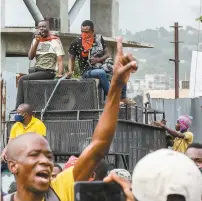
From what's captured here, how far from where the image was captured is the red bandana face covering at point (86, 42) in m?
13.4

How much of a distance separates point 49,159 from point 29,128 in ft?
23.0

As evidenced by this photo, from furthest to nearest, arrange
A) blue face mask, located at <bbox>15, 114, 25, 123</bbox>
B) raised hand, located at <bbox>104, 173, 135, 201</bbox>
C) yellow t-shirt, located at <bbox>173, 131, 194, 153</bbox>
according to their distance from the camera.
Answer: yellow t-shirt, located at <bbox>173, 131, 194, 153</bbox>, blue face mask, located at <bbox>15, 114, 25, 123</bbox>, raised hand, located at <bbox>104, 173, 135, 201</bbox>

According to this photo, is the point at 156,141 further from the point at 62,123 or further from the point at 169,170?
the point at 169,170

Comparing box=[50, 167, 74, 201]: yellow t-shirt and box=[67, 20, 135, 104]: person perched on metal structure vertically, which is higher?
box=[67, 20, 135, 104]: person perched on metal structure

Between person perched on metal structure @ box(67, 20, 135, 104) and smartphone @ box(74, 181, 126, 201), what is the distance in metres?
9.25

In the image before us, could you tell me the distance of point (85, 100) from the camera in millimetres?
13219

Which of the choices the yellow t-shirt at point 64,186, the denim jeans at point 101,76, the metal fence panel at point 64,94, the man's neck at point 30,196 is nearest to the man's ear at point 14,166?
the man's neck at point 30,196

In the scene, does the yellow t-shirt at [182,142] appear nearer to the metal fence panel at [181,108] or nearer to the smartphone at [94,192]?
the smartphone at [94,192]

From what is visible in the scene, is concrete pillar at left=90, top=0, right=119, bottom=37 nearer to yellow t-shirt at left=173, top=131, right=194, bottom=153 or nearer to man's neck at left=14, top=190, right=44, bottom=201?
yellow t-shirt at left=173, top=131, right=194, bottom=153

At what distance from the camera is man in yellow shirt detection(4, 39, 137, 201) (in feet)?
15.9

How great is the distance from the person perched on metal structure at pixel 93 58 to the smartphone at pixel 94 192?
9.25m

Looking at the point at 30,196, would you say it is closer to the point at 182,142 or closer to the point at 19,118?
the point at 19,118

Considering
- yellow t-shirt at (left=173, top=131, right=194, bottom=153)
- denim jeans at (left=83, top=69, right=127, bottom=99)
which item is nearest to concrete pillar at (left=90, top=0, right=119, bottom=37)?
yellow t-shirt at (left=173, top=131, right=194, bottom=153)

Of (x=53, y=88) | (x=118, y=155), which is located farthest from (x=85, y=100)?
(x=118, y=155)
